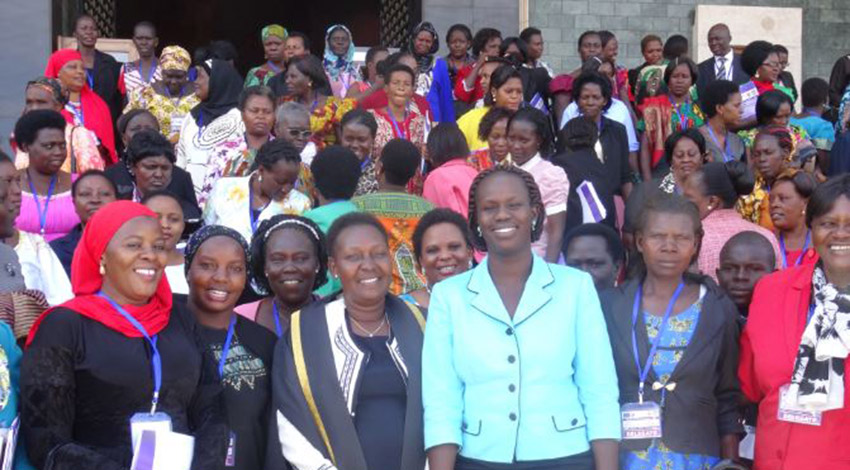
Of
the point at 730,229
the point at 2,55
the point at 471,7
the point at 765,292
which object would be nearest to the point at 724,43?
the point at 471,7

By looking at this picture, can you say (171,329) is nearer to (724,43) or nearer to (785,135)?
(785,135)

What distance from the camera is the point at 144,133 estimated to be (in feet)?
26.6

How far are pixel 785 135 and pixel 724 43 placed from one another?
12.3 feet

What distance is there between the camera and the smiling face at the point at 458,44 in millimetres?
12633

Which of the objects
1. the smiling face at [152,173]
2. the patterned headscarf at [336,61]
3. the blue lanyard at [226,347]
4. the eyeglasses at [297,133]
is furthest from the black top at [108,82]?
the blue lanyard at [226,347]

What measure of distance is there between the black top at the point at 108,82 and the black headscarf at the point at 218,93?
58.9 inches

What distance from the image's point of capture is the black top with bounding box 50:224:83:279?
6.94 metres

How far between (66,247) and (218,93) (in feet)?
12.3

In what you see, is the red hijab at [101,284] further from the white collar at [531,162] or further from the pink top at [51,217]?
the white collar at [531,162]

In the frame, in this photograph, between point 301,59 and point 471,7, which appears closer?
point 301,59

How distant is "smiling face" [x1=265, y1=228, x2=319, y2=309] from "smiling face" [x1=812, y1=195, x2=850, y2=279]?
2.21 meters

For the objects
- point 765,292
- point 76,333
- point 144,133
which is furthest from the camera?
point 144,133

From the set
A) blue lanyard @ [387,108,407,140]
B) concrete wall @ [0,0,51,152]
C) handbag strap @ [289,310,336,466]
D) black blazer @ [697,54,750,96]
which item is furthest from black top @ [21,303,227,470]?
concrete wall @ [0,0,51,152]

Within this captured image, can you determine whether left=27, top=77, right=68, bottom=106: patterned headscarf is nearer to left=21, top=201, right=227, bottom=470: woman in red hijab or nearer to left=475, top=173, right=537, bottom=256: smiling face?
left=21, top=201, right=227, bottom=470: woman in red hijab
